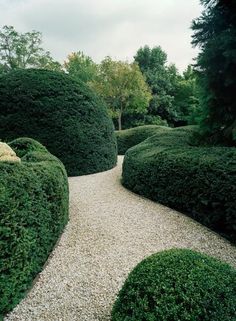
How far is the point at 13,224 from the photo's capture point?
121 inches

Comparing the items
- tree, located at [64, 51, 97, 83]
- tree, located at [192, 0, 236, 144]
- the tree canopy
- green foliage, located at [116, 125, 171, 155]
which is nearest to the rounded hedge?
tree, located at [192, 0, 236, 144]

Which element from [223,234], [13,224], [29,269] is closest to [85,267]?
[29,269]

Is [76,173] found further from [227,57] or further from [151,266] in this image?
[151,266]

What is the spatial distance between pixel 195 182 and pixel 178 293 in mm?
3168

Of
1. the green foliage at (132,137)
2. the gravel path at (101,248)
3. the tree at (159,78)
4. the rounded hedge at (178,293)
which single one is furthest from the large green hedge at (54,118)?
the tree at (159,78)

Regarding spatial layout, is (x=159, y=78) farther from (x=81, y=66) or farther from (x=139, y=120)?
(x=81, y=66)

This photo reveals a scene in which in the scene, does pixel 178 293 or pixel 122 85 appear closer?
pixel 178 293

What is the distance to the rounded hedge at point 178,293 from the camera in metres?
2.45

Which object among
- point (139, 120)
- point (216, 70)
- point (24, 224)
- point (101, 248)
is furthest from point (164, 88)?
point (24, 224)

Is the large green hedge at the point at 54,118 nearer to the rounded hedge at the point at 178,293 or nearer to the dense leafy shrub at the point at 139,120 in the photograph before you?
the rounded hedge at the point at 178,293

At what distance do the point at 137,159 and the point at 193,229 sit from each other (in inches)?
110

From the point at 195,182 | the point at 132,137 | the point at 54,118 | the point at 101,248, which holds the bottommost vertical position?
the point at 132,137

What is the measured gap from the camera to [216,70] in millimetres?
6398

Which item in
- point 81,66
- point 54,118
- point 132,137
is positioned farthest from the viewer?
point 81,66
